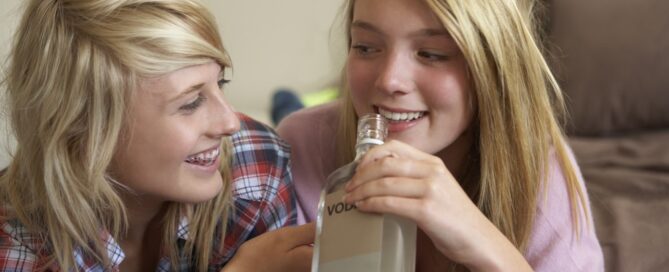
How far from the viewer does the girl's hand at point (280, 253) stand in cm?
95

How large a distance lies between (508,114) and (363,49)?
0.19 metres

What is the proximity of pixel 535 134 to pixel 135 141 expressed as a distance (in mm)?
489

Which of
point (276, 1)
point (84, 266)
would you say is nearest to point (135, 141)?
point (84, 266)

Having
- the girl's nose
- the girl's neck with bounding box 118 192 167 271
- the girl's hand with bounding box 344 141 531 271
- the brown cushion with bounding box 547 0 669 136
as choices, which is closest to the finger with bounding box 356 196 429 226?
the girl's hand with bounding box 344 141 531 271

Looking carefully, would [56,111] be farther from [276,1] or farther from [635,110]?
[276,1]

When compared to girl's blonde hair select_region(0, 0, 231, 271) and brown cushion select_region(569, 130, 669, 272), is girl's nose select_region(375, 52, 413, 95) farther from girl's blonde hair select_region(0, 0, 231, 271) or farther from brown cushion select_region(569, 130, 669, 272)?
brown cushion select_region(569, 130, 669, 272)

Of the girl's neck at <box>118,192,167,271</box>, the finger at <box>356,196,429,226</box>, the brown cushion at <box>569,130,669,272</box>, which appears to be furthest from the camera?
the brown cushion at <box>569,130,669,272</box>

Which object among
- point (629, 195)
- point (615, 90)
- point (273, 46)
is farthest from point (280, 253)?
point (273, 46)

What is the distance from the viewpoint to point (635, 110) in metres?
1.51

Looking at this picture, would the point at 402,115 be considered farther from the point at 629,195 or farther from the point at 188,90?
the point at 629,195

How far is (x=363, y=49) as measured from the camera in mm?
955

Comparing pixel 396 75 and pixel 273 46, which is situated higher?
pixel 396 75

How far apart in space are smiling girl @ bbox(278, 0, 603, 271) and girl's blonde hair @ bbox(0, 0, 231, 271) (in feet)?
0.67

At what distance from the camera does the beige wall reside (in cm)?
217
